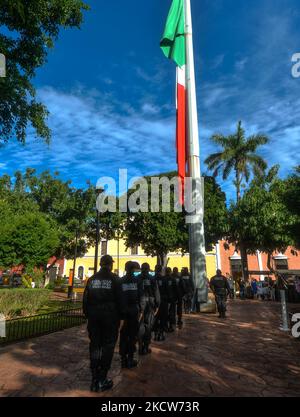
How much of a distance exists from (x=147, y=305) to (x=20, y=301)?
8019 millimetres

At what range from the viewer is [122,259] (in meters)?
44.9

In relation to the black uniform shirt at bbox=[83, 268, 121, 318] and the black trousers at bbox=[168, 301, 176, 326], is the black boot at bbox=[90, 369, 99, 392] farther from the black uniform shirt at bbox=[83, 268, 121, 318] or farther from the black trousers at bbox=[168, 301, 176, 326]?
the black trousers at bbox=[168, 301, 176, 326]

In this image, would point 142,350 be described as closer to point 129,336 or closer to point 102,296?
point 129,336

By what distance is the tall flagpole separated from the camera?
547 inches

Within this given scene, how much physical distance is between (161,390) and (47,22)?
1299 cm

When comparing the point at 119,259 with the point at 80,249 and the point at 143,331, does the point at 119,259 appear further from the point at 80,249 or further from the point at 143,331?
the point at 143,331

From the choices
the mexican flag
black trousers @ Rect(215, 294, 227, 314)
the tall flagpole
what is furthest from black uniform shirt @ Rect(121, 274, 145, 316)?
the mexican flag

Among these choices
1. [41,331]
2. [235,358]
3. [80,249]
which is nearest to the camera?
[235,358]

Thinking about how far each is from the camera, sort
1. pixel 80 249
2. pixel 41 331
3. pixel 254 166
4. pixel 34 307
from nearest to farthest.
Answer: pixel 41 331 → pixel 34 307 → pixel 254 166 → pixel 80 249

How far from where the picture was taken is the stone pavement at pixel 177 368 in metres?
4.13

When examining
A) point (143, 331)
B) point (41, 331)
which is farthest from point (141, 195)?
point (143, 331)

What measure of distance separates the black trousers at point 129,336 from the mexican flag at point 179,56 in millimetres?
9961

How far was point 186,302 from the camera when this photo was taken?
13.5 m

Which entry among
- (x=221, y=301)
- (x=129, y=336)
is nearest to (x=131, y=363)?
(x=129, y=336)
